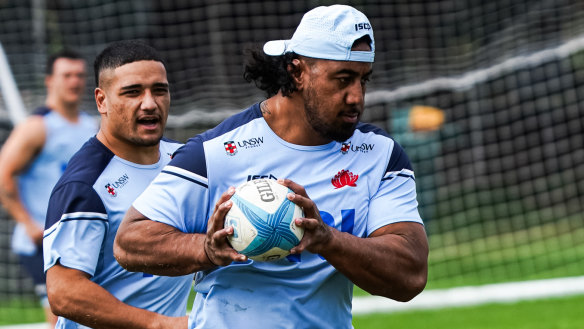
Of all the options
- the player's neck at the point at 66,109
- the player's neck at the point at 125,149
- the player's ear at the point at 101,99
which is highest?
the player's ear at the point at 101,99

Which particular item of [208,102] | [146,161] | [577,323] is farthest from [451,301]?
[146,161]

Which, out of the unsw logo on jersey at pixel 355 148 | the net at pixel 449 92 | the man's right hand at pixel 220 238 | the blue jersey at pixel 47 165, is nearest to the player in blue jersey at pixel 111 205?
the man's right hand at pixel 220 238

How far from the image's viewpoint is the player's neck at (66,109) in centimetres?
682

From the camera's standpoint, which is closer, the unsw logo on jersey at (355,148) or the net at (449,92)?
the unsw logo on jersey at (355,148)

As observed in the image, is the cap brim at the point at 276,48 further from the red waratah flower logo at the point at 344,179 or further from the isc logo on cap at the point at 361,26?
the red waratah flower logo at the point at 344,179

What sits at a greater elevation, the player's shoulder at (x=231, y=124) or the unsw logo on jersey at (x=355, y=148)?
the player's shoulder at (x=231, y=124)

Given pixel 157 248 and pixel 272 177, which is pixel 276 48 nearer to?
pixel 272 177

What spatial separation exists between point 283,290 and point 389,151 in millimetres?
675

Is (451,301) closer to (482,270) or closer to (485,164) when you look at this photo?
(482,270)

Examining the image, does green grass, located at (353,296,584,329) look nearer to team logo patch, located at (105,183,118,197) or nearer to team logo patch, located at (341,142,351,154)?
team logo patch, located at (105,183,118,197)

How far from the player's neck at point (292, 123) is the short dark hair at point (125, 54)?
0.91 metres

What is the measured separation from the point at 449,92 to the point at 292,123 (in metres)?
8.89

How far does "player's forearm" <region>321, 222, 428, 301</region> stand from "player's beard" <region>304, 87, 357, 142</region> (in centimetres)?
39

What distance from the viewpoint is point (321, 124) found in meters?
3.17
